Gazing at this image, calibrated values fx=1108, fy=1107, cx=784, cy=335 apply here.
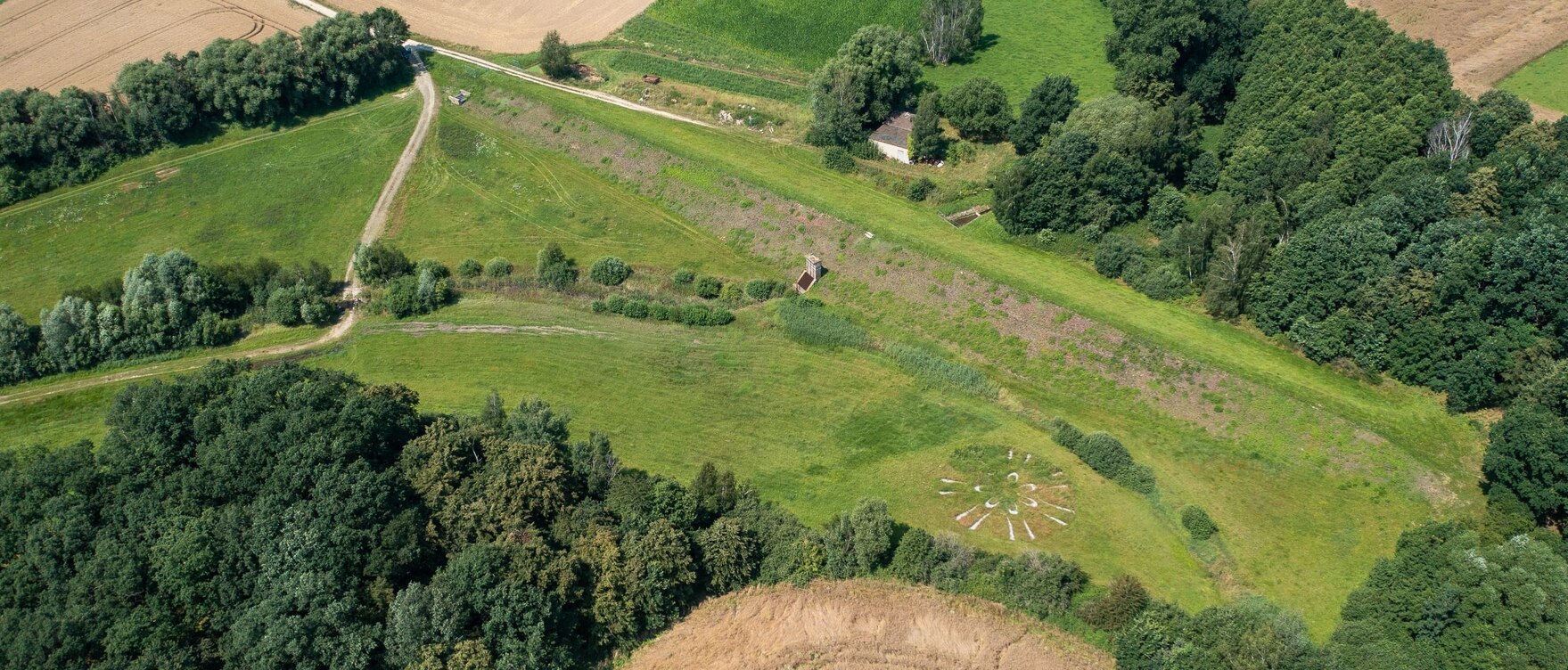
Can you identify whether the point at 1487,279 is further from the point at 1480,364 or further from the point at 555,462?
the point at 555,462

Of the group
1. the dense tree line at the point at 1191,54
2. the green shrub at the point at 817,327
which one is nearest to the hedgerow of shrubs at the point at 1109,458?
the green shrub at the point at 817,327

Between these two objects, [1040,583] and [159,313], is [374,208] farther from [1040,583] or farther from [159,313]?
[1040,583]

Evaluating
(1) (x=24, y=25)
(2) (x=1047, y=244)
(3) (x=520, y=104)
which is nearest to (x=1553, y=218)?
(2) (x=1047, y=244)

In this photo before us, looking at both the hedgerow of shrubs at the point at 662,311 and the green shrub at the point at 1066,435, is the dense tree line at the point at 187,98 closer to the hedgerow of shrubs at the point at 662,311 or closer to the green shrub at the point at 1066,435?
the hedgerow of shrubs at the point at 662,311

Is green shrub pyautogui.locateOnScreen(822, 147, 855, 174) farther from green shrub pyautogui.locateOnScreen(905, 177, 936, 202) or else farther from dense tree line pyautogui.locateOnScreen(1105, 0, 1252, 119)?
dense tree line pyautogui.locateOnScreen(1105, 0, 1252, 119)

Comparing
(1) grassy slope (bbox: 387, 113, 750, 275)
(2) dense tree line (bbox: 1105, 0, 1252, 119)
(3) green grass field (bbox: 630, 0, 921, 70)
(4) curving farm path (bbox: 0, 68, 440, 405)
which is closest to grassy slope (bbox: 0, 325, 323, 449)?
(4) curving farm path (bbox: 0, 68, 440, 405)
